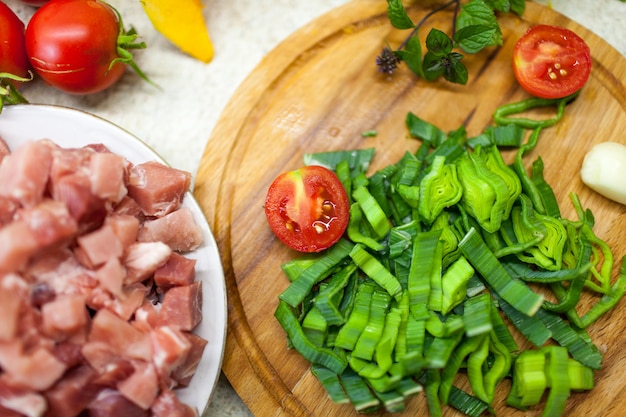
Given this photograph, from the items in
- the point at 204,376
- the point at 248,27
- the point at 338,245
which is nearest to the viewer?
the point at 204,376

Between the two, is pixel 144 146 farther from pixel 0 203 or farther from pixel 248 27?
pixel 248 27

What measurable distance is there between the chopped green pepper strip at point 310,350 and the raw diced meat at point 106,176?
0.81 metres

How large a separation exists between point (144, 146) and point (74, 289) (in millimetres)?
661

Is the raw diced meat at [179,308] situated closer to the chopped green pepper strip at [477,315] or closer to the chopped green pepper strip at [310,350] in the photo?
the chopped green pepper strip at [310,350]

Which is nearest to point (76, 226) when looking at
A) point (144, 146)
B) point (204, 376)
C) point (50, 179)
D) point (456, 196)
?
point (50, 179)

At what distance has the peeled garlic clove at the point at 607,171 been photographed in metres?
2.32

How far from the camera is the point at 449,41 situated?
2367 millimetres

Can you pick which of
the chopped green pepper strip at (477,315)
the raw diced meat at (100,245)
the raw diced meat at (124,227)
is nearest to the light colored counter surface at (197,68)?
the raw diced meat at (124,227)

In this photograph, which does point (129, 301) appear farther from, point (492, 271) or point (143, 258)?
point (492, 271)

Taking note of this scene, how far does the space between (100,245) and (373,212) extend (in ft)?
3.53

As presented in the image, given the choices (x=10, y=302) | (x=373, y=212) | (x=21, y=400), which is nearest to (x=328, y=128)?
(x=373, y=212)

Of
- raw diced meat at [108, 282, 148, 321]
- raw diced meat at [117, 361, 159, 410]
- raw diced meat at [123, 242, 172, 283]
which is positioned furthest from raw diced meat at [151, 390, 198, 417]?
raw diced meat at [123, 242, 172, 283]

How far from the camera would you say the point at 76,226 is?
6.21ft

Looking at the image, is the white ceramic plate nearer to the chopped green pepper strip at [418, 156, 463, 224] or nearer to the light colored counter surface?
the light colored counter surface
